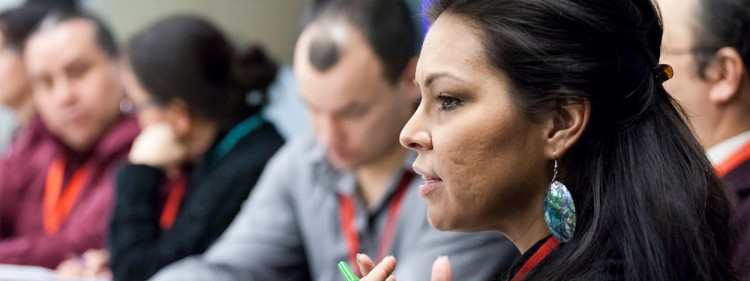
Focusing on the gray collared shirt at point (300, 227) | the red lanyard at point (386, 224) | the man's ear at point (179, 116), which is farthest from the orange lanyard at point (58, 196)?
the red lanyard at point (386, 224)

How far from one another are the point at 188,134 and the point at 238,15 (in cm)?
146

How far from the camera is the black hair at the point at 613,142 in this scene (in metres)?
1.25

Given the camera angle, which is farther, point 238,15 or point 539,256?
point 238,15

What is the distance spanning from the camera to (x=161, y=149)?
293 centimetres

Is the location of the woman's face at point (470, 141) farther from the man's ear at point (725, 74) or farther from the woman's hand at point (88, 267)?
the woman's hand at point (88, 267)

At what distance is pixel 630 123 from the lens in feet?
4.32

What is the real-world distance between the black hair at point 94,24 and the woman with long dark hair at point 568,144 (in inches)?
95.0

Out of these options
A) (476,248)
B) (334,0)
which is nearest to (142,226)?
(334,0)

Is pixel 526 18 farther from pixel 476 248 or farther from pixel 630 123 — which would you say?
pixel 476 248

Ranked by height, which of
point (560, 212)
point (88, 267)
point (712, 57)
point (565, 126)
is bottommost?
point (88, 267)

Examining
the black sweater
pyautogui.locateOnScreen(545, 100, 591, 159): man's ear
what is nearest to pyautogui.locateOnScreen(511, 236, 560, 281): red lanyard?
pyautogui.locateOnScreen(545, 100, 591, 159): man's ear

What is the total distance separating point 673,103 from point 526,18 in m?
0.24

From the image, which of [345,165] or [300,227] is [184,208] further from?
[345,165]

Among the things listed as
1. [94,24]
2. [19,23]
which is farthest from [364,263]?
[19,23]
